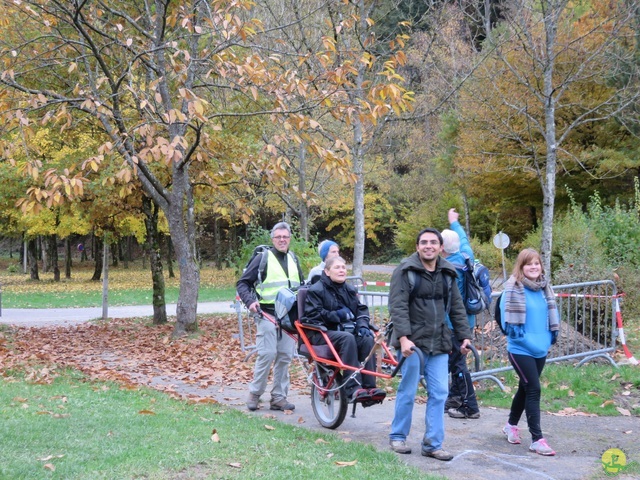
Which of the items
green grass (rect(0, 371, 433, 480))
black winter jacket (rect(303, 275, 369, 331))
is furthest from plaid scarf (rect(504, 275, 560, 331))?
green grass (rect(0, 371, 433, 480))

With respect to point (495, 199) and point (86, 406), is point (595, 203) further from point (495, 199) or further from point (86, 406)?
point (86, 406)

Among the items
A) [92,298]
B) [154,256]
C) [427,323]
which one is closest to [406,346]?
[427,323]

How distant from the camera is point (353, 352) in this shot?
648 cm

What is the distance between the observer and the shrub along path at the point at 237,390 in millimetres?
5766

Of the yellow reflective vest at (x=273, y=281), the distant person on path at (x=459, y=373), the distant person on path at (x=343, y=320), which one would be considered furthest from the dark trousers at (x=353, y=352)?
the yellow reflective vest at (x=273, y=281)

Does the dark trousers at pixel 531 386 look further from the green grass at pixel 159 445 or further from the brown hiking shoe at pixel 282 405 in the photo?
the brown hiking shoe at pixel 282 405

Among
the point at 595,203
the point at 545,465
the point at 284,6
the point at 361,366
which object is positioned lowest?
the point at 545,465

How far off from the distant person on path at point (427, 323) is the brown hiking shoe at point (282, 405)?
2097 mm

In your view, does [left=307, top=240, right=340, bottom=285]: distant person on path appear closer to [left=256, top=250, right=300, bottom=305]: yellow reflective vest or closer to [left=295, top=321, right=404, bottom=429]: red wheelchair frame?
[left=256, top=250, right=300, bottom=305]: yellow reflective vest

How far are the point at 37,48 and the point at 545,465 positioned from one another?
41.1 feet

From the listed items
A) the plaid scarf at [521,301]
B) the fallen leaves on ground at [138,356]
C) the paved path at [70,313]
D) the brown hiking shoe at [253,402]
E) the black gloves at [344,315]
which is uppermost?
the plaid scarf at [521,301]

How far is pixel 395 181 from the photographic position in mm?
46438

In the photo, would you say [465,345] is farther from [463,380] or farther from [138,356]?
[138,356]

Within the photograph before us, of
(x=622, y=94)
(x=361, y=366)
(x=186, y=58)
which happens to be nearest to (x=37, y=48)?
(x=186, y=58)
